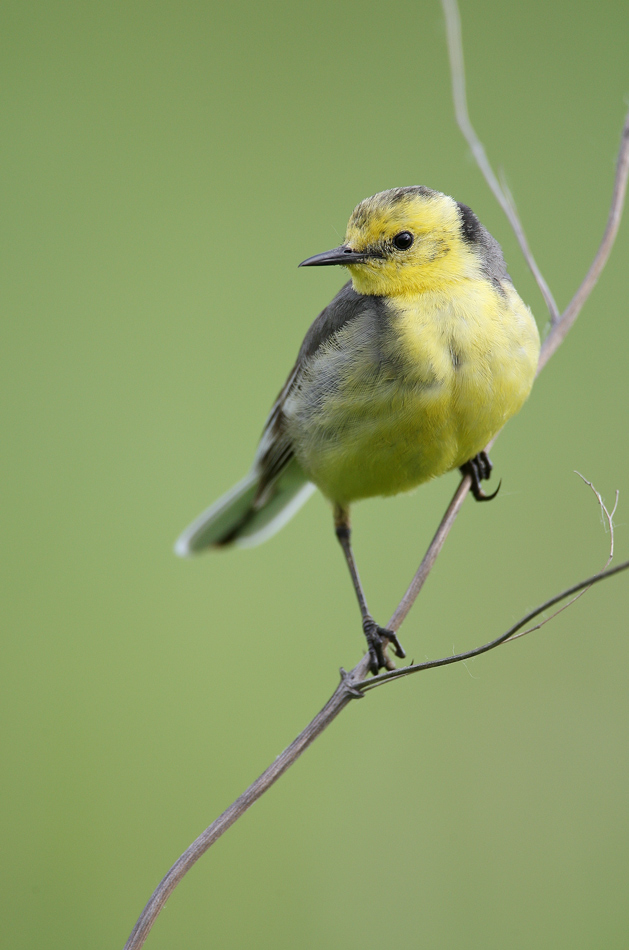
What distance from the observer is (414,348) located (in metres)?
3.51

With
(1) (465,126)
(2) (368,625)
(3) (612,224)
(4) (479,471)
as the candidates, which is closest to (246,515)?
(2) (368,625)

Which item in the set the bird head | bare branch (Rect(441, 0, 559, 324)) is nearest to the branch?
bare branch (Rect(441, 0, 559, 324))

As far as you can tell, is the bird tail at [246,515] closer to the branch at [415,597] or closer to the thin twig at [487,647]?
the branch at [415,597]

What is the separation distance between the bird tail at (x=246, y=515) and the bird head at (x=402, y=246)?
160 cm

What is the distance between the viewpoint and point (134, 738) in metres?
5.52

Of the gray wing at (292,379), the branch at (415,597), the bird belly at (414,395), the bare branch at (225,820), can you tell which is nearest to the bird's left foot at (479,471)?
the bird belly at (414,395)

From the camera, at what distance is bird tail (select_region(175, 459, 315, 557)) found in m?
5.07

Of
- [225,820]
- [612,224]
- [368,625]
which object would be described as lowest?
[225,820]

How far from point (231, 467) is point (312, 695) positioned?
165 centimetres

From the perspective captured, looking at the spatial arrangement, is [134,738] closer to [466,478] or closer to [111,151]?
[466,478]

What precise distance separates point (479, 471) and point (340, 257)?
138 cm

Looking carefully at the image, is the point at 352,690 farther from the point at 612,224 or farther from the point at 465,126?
the point at 465,126

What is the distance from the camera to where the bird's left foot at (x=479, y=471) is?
4.20m

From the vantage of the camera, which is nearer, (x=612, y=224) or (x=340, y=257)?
(x=612, y=224)
